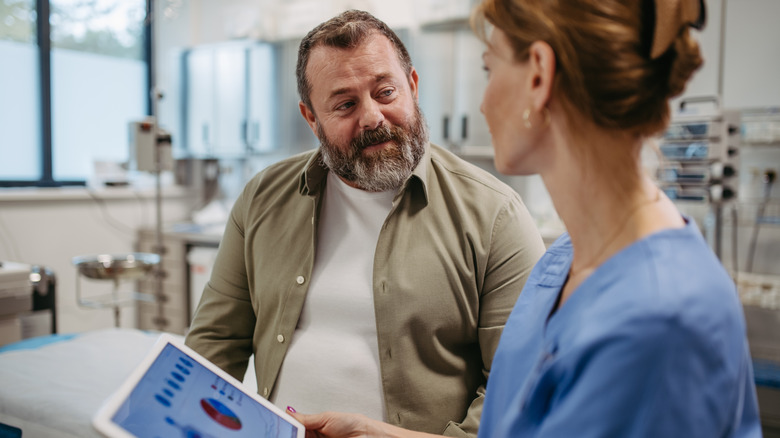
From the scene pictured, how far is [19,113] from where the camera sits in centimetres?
355

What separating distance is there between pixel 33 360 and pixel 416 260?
4.36 ft

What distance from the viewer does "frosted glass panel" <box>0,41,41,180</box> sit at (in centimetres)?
346

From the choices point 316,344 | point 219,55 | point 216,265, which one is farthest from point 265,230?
point 219,55

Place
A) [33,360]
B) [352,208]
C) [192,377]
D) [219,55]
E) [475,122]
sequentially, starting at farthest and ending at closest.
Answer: [219,55] → [475,122] → [33,360] → [352,208] → [192,377]

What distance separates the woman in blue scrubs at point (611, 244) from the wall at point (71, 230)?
3389 mm

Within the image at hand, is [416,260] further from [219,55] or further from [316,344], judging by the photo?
[219,55]

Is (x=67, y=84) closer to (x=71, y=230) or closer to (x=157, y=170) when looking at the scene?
(x=71, y=230)

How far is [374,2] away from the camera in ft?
11.9

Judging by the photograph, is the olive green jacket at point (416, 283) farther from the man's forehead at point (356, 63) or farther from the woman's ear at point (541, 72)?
the woman's ear at point (541, 72)

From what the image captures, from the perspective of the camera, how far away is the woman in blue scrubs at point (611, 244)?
1.74ft

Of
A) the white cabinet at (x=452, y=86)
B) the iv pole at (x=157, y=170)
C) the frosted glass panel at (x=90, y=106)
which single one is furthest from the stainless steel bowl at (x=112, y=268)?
the white cabinet at (x=452, y=86)

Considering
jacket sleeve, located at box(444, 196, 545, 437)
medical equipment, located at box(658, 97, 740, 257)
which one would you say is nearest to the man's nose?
jacket sleeve, located at box(444, 196, 545, 437)

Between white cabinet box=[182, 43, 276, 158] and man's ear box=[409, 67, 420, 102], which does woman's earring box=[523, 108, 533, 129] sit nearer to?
man's ear box=[409, 67, 420, 102]

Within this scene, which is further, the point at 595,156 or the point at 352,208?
the point at 352,208
